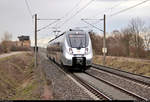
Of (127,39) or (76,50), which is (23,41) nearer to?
(127,39)

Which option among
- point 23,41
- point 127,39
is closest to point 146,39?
point 127,39

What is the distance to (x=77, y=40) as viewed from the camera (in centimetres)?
2166

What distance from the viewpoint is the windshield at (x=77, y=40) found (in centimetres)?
2147

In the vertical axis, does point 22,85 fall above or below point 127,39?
below

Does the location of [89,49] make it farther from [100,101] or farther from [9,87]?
[100,101]

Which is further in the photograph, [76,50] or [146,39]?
[146,39]

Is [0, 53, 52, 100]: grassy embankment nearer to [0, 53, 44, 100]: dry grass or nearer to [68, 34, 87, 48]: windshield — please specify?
[0, 53, 44, 100]: dry grass

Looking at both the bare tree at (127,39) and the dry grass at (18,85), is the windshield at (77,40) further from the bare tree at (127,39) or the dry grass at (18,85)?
the bare tree at (127,39)

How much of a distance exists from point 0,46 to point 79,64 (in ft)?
192

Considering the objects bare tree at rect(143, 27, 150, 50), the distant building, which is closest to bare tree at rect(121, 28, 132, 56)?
bare tree at rect(143, 27, 150, 50)

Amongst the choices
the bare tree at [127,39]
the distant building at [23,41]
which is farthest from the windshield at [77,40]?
the distant building at [23,41]

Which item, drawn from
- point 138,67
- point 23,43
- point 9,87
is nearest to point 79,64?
point 9,87

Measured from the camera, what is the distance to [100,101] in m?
10.4

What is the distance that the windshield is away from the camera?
2147 cm
